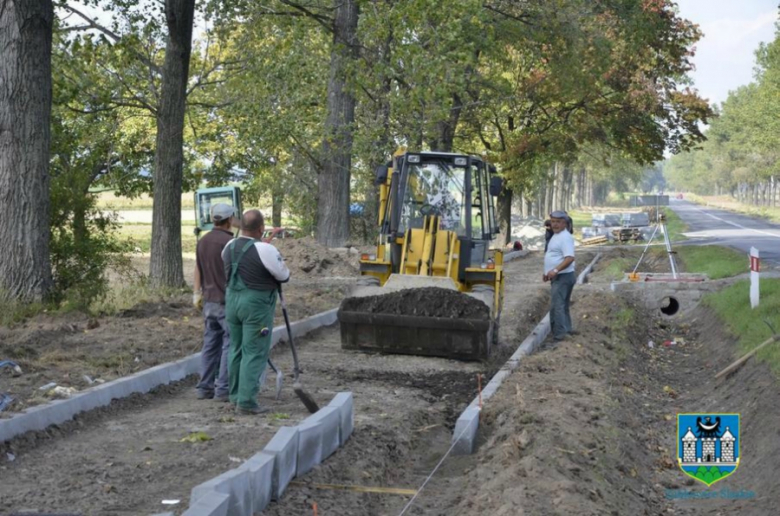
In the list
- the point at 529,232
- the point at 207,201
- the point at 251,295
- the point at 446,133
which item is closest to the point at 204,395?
the point at 251,295

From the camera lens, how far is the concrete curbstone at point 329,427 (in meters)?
8.10

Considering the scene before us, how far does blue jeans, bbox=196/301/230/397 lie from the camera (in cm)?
1034

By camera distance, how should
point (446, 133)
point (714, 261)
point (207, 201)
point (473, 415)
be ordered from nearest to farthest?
1. point (473, 415)
2. point (714, 261)
3. point (207, 201)
4. point (446, 133)

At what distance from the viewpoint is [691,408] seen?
12195 millimetres

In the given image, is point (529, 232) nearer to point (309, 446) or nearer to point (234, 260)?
point (234, 260)

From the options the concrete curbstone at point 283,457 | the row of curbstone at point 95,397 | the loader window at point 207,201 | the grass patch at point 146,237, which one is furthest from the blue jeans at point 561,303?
the grass patch at point 146,237

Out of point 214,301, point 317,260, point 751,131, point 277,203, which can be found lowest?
point 317,260

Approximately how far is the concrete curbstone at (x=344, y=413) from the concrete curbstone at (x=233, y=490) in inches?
86.9

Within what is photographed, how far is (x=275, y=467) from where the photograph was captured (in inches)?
276

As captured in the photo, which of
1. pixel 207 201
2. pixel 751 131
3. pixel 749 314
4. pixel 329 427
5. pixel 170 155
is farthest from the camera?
pixel 751 131

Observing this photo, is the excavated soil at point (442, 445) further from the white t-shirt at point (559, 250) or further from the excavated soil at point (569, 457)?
the white t-shirt at point (559, 250)

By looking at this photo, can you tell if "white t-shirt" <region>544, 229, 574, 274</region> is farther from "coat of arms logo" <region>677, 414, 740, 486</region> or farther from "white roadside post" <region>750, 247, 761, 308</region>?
"coat of arms logo" <region>677, 414, 740, 486</region>

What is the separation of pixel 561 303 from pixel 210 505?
10239 millimetres

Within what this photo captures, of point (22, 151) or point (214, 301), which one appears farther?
point (22, 151)
